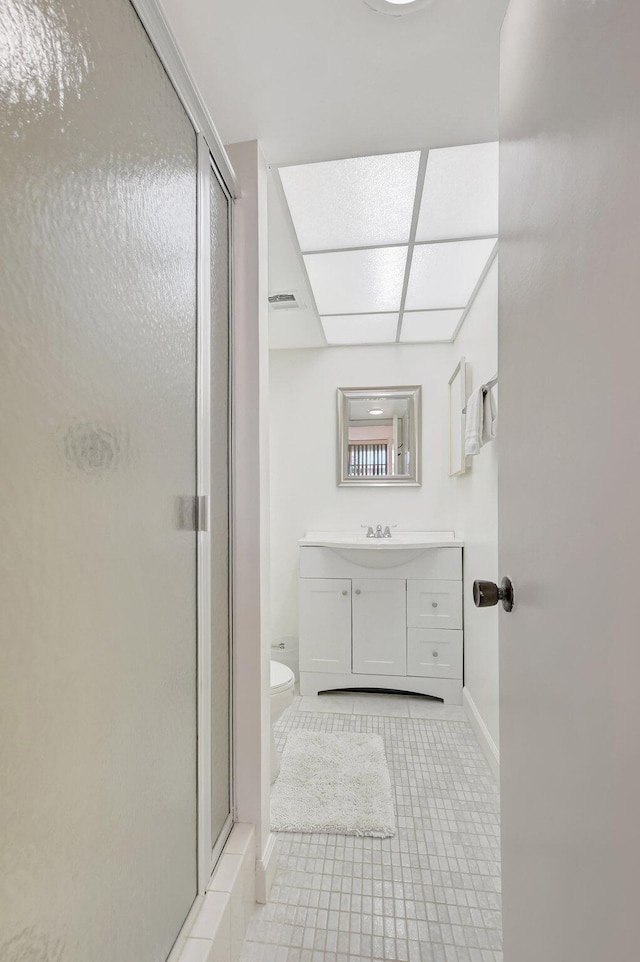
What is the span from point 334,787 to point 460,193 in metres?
2.26

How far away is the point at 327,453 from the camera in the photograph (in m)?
3.38

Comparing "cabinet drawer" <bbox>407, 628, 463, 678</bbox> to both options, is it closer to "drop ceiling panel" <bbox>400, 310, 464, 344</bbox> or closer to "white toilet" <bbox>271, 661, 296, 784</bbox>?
"white toilet" <bbox>271, 661, 296, 784</bbox>

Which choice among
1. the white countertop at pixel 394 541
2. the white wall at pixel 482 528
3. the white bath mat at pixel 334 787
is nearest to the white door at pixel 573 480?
the white bath mat at pixel 334 787

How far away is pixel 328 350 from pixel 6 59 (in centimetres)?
290

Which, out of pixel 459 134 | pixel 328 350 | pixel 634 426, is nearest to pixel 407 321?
pixel 328 350

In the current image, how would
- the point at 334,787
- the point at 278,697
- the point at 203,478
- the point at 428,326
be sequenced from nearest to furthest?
the point at 203,478, the point at 334,787, the point at 278,697, the point at 428,326

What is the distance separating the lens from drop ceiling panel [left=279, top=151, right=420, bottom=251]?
1602 millimetres

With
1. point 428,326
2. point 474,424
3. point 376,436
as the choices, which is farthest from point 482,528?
point 428,326

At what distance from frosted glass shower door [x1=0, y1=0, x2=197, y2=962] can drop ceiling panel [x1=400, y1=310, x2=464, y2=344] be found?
1.98 metres

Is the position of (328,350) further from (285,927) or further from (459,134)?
(285,927)

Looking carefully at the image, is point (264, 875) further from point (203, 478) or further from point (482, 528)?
point (482, 528)

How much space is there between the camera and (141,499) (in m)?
0.88

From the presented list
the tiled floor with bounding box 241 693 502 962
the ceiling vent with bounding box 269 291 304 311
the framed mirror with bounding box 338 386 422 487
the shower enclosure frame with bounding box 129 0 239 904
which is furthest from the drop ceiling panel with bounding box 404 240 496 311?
the tiled floor with bounding box 241 693 502 962

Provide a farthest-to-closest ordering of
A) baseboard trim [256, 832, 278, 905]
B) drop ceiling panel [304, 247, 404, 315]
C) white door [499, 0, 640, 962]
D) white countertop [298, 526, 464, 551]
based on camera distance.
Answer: white countertop [298, 526, 464, 551]
drop ceiling panel [304, 247, 404, 315]
baseboard trim [256, 832, 278, 905]
white door [499, 0, 640, 962]
